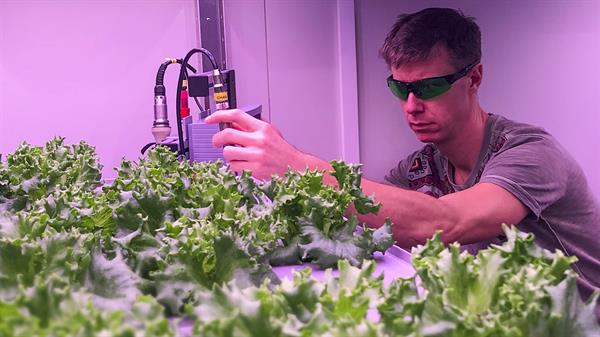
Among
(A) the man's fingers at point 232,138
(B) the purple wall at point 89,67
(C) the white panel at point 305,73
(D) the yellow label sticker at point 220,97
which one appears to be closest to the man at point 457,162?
(A) the man's fingers at point 232,138

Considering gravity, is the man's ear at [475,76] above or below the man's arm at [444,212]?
above

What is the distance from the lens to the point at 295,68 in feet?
12.6

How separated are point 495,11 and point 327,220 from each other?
2.89 meters

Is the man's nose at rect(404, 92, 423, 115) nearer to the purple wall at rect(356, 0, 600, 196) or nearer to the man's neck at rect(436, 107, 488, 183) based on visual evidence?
the man's neck at rect(436, 107, 488, 183)

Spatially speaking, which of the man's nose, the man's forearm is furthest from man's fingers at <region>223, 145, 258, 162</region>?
the man's nose

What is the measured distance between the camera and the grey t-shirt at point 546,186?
6.70ft

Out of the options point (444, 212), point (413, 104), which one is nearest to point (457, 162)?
point (413, 104)

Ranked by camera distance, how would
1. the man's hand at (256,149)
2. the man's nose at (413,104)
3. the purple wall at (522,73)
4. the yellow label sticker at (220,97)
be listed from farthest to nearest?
the purple wall at (522,73)
the man's nose at (413,104)
the yellow label sticker at (220,97)
the man's hand at (256,149)

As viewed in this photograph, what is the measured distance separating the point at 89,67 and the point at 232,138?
209cm

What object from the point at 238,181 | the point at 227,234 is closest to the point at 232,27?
the point at 238,181

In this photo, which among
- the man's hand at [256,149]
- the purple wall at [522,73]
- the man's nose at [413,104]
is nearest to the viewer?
the man's hand at [256,149]

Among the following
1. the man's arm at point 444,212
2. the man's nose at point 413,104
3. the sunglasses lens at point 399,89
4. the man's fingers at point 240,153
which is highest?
the sunglasses lens at point 399,89

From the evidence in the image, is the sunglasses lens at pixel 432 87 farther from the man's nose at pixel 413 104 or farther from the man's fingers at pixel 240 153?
the man's fingers at pixel 240 153

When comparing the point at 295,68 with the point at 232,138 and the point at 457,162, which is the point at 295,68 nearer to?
the point at 457,162
